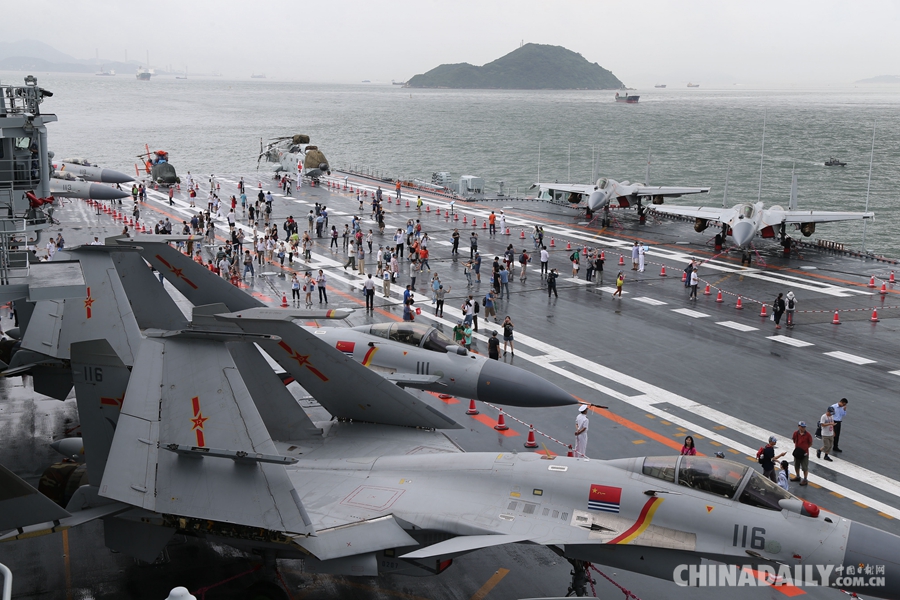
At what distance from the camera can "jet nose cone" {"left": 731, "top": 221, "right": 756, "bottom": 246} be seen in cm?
4300

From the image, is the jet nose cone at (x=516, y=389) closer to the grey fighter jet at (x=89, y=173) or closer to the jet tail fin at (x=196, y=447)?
the jet tail fin at (x=196, y=447)

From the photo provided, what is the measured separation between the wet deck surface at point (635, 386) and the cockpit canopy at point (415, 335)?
299cm

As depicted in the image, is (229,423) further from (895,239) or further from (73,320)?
(895,239)

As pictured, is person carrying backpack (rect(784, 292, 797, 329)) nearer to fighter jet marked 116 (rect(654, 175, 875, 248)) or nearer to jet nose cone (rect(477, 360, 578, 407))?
fighter jet marked 116 (rect(654, 175, 875, 248))

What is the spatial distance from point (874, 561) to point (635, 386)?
1422 cm

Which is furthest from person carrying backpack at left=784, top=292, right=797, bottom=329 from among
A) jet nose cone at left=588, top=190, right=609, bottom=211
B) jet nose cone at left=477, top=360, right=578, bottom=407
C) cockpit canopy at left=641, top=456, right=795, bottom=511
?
jet nose cone at left=588, top=190, right=609, bottom=211

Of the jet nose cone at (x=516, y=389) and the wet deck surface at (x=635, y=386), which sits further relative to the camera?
the jet nose cone at (x=516, y=389)

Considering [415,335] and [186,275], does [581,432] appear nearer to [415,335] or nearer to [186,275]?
[415,335]

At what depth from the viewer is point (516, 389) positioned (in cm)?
1873

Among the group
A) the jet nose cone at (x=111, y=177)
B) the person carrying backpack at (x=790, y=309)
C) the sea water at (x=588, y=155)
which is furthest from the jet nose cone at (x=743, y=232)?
the jet nose cone at (x=111, y=177)

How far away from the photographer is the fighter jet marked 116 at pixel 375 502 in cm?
1193

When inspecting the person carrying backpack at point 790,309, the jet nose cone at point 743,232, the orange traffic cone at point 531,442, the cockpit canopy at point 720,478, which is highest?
the jet nose cone at point 743,232

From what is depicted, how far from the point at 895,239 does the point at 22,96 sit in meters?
65.6

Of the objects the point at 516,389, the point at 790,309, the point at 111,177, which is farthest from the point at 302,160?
the point at 516,389
